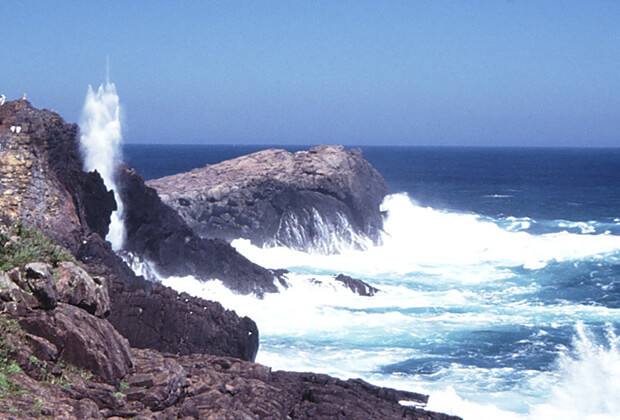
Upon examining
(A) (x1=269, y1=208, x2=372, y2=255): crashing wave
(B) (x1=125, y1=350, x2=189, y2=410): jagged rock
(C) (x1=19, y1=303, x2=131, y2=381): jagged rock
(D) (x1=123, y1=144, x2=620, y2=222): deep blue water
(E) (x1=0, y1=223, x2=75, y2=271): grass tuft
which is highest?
(D) (x1=123, y1=144, x2=620, y2=222): deep blue water

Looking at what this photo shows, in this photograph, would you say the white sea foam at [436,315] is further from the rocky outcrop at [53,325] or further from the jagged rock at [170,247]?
the rocky outcrop at [53,325]

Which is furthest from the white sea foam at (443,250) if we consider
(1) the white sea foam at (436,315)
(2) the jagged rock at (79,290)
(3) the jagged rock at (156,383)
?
(2) the jagged rock at (79,290)

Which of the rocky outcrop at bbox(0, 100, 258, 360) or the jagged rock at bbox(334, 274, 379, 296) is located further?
the jagged rock at bbox(334, 274, 379, 296)

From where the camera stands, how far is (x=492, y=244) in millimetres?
48906

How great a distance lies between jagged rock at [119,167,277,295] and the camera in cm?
3000

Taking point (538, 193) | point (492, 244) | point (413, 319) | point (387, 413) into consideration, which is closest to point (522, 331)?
point (413, 319)

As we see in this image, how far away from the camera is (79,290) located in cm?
1296

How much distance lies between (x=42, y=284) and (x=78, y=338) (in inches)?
42.3

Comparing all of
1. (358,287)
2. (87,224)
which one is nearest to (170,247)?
(87,224)

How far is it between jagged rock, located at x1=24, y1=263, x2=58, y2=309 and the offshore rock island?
2cm

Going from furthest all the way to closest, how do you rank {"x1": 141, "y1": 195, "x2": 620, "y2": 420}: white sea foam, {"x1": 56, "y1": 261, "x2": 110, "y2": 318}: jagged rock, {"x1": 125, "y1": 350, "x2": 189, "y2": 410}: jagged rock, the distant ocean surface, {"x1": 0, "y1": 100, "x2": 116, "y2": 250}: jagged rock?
{"x1": 0, "y1": 100, "x2": 116, "y2": 250}: jagged rock, the distant ocean surface, {"x1": 141, "y1": 195, "x2": 620, "y2": 420}: white sea foam, {"x1": 56, "y1": 261, "x2": 110, "y2": 318}: jagged rock, {"x1": 125, "y1": 350, "x2": 189, "y2": 410}: jagged rock

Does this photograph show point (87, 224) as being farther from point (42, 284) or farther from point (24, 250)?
point (42, 284)

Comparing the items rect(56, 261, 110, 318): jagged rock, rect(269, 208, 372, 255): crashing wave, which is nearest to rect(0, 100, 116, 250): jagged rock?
rect(56, 261, 110, 318): jagged rock

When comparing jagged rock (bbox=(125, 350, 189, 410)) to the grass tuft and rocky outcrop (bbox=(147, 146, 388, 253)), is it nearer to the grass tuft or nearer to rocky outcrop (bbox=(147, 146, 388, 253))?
the grass tuft
